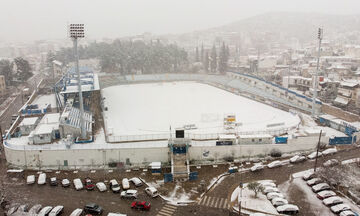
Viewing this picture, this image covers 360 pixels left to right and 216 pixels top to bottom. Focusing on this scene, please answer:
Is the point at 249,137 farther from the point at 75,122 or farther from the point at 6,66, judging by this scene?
the point at 6,66

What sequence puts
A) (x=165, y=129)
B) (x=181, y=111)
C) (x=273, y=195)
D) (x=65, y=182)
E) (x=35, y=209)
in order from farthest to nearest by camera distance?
(x=181, y=111)
(x=165, y=129)
(x=65, y=182)
(x=273, y=195)
(x=35, y=209)

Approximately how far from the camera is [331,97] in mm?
21250

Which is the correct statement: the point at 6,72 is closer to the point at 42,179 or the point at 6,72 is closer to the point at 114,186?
the point at 42,179

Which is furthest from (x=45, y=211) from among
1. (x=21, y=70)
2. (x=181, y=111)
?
(x=21, y=70)

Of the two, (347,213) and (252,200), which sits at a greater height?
(347,213)

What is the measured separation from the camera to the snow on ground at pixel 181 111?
→ 16141mm

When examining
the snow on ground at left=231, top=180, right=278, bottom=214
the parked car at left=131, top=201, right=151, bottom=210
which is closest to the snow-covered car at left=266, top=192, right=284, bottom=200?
the snow on ground at left=231, top=180, right=278, bottom=214

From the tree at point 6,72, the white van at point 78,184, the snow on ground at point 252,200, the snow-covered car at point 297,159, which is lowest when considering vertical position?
the snow on ground at point 252,200

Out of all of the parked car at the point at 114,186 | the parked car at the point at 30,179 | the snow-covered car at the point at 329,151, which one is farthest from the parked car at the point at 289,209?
the parked car at the point at 30,179

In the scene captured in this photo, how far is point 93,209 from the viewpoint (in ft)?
27.9

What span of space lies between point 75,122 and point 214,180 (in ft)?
24.8

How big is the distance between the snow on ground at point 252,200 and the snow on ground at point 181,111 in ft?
18.8

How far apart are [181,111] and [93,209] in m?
11.8

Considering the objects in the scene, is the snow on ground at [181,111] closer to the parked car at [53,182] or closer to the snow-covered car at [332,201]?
the parked car at [53,182]
